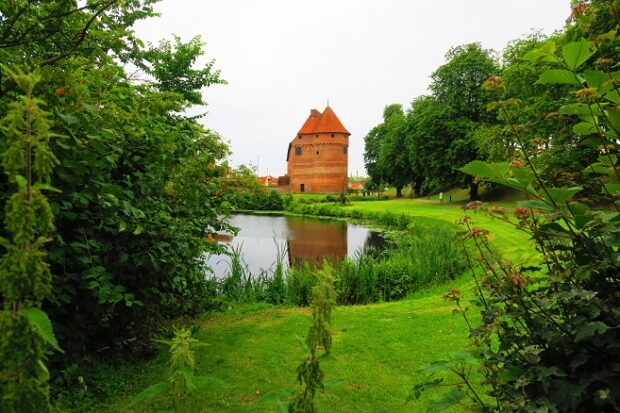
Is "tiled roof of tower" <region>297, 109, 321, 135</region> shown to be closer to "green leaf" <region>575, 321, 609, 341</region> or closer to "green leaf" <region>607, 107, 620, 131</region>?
"green leaf" <region>607, 107, 620, 131</region>

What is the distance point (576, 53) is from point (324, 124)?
190 feet

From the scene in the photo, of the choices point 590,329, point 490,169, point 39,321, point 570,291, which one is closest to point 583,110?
point 490,169

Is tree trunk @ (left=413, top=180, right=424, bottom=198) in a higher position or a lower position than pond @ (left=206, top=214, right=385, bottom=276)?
higher

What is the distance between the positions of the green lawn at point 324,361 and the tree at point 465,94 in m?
27.3

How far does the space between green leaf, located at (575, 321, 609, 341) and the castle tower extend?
184 ft

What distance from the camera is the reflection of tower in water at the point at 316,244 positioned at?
15.6 m

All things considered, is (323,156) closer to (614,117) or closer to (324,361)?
(324,361)

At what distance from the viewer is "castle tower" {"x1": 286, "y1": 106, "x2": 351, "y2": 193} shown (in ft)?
188

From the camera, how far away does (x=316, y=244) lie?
1919cm

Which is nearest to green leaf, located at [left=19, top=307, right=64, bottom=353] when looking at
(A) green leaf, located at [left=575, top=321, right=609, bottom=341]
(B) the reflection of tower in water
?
(A) green leaf, located at [left=575, top=321, right=609, bottom=341]

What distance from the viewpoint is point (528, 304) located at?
1.95 meters

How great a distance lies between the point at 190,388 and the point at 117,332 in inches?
138

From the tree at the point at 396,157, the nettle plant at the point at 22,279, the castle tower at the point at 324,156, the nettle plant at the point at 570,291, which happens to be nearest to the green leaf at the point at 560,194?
the nettle plant at the point at 570,291

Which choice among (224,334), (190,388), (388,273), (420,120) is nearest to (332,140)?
(420,120)
